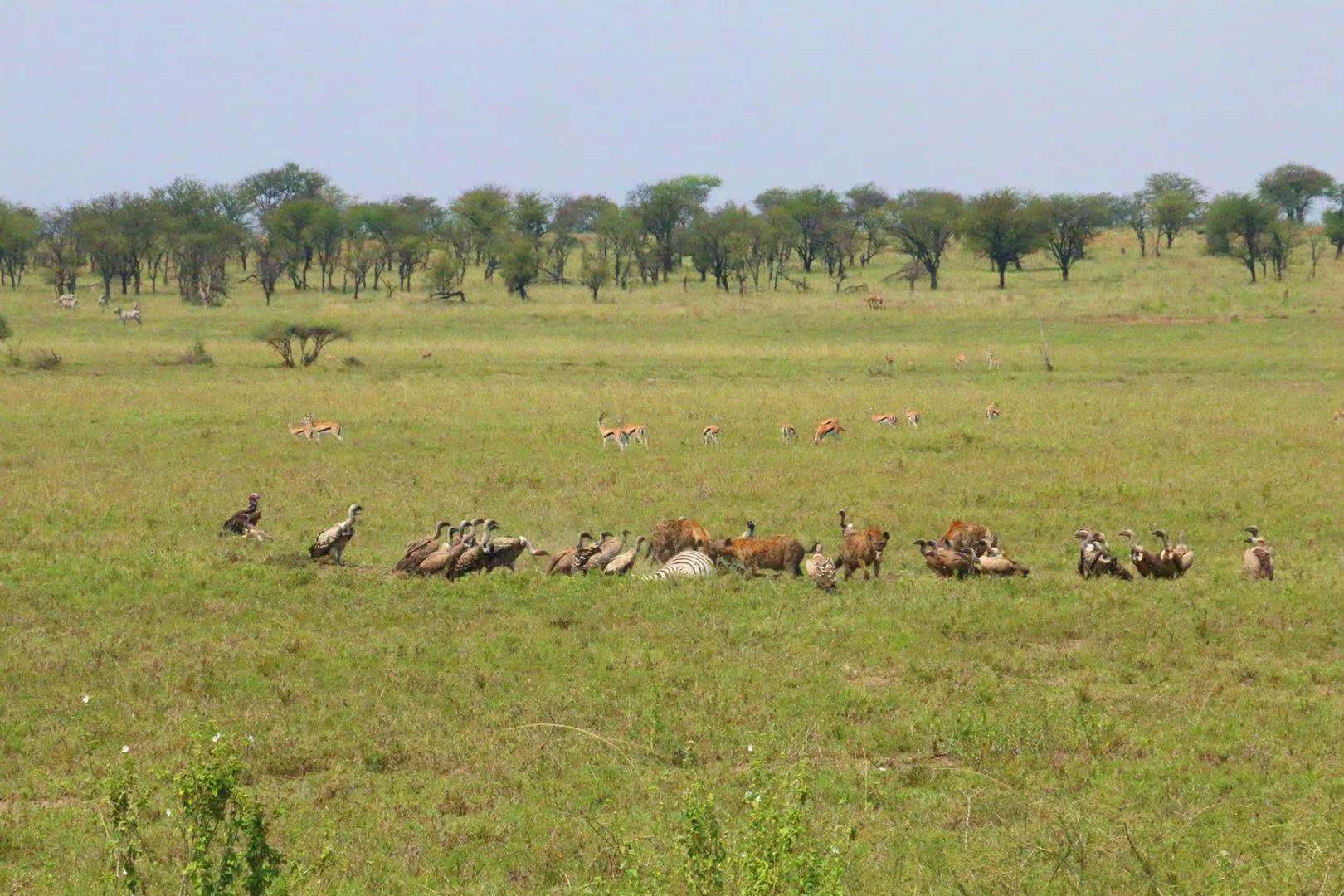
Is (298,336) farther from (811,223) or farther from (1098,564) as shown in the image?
(811,223)

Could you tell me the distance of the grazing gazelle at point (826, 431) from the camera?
79.4ft

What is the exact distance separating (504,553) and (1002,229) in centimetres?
5944

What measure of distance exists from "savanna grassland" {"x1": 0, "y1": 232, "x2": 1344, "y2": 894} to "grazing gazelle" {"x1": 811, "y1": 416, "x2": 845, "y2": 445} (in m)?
0.35

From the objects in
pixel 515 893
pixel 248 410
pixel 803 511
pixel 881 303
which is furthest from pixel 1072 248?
pixel 515 893

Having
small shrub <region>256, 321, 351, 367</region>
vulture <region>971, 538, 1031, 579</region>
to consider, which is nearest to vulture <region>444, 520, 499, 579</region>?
vulture <region>971, 538, 1031, 579</region>

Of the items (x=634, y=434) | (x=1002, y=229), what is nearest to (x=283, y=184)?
(x=1002, y=229)

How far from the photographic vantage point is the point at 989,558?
45.3ft

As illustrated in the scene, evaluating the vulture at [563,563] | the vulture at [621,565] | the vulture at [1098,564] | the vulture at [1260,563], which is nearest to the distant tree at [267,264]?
the vulture at [563,563]

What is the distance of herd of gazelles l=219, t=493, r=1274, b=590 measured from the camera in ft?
44.6

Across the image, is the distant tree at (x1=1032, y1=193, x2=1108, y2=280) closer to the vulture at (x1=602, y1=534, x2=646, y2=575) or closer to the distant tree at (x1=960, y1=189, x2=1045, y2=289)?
the distant tree at (x1=960, y1=189, x2=1045, y2=289)

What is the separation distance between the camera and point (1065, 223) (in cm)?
7081

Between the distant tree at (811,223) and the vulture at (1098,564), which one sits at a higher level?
the distant tree at (811,223)

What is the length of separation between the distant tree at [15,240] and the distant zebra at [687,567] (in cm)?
6328

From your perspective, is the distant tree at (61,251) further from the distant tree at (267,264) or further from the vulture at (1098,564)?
the vulture at (1098,564)
